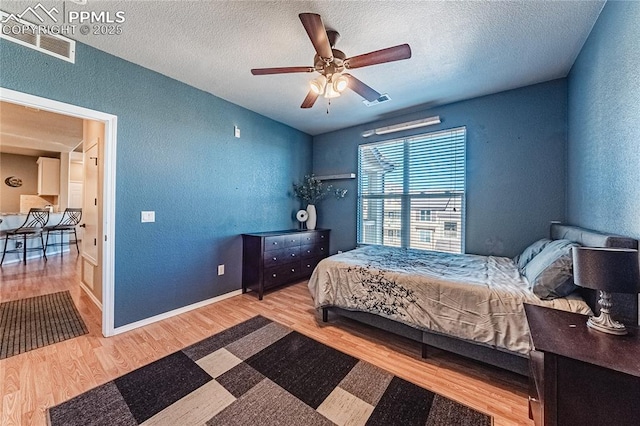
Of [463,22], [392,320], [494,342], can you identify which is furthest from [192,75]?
[494,342]

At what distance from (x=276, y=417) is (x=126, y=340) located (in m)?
1.76

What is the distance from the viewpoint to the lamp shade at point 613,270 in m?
1.05

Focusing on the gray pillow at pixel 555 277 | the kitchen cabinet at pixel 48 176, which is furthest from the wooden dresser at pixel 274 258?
the kitchen cabinet at pixel 48 176

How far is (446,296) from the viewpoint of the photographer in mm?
1884

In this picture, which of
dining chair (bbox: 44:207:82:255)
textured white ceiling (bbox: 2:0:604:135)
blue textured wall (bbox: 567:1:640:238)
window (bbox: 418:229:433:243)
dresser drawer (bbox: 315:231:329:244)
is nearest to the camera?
blue textured wall (bbox: 567:1:640:238)

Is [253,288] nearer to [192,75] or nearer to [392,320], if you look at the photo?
[392,320]

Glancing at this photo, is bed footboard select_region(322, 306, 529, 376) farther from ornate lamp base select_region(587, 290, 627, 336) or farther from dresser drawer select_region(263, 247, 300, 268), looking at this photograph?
dresser drawer select_region(263, 247, 300, 268)

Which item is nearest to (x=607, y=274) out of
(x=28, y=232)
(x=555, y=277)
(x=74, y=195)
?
(x=555, y=277)

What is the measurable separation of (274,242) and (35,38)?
2.90m

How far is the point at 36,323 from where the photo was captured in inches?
97.9

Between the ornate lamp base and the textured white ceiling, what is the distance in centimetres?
198

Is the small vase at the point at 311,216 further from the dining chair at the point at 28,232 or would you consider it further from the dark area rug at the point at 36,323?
the dining chair at the point at 28,232

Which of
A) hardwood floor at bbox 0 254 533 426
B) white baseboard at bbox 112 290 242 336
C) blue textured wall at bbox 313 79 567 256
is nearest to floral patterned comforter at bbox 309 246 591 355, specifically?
hardwood floor at bbox 0 254 533 426

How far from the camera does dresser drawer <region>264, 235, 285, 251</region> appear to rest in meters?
3.36
